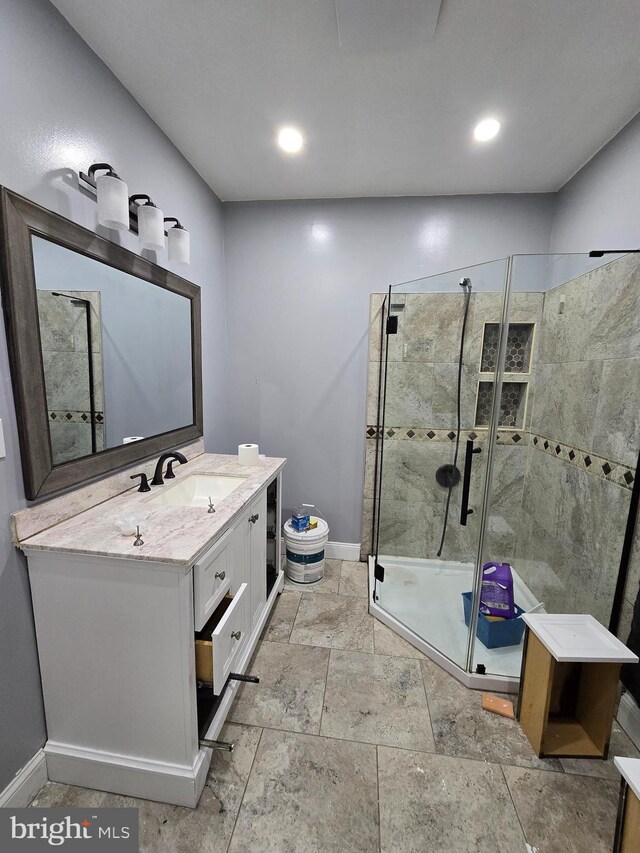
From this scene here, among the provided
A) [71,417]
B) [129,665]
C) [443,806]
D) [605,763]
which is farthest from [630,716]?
[71,417]

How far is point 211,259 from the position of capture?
2291 mm

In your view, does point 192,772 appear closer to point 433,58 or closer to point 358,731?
point 358,731

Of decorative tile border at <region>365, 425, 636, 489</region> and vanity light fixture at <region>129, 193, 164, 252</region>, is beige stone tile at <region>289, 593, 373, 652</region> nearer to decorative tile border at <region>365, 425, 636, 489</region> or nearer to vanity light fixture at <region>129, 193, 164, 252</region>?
decorative tile border at <region>365, 425, 636, 489</region>

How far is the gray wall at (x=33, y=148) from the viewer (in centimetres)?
101

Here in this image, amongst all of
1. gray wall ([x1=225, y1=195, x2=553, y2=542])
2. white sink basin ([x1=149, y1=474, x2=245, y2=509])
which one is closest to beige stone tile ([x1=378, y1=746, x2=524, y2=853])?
white sink basin ([x1=149, y1=474, x2=245, y2=509])

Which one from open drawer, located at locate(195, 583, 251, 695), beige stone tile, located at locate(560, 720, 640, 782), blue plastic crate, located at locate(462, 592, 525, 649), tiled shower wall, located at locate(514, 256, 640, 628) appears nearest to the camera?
open drawer, located at locate(195, 583, 251, 695)

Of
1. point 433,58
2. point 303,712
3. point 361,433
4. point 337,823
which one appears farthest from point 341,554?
point 433,58

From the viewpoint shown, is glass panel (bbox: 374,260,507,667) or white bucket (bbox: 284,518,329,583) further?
white bucket (bbox: 284,518,329,583)

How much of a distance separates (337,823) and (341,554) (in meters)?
1.61

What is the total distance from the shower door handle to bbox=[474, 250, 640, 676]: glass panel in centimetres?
12

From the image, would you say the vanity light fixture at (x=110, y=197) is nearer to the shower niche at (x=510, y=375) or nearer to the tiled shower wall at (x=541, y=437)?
the tiled shower wall at (x=541, y=437)

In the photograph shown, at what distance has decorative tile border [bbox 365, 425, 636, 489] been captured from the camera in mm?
1557

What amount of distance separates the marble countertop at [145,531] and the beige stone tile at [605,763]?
156 cm

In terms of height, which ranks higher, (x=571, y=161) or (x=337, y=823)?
(x=571, y=161)
